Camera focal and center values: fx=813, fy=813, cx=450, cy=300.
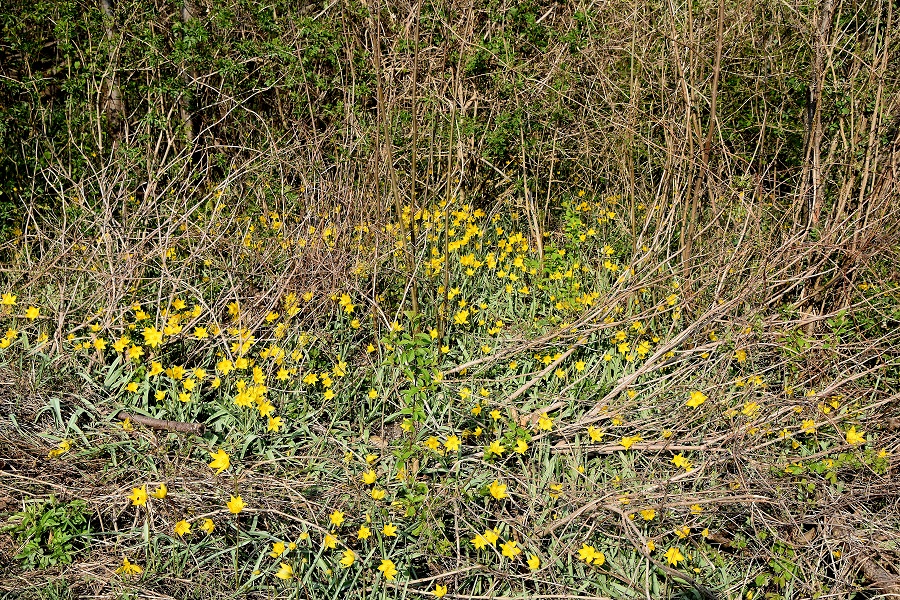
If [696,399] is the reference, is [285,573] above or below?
below

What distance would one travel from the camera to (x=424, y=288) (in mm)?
3840

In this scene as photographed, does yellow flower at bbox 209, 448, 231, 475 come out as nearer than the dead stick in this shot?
Yes

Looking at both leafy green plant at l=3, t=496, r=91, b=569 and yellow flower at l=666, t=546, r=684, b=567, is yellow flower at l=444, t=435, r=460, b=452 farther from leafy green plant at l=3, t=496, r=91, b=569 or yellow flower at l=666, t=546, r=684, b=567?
leafy green plant at l=3, t=496, r=91, b=569

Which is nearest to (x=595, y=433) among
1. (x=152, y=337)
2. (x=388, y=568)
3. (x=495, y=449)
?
(x=495, y=449)

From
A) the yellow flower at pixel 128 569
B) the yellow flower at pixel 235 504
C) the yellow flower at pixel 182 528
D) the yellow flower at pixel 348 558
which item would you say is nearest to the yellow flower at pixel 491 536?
the yellow flower at pixel 348 558

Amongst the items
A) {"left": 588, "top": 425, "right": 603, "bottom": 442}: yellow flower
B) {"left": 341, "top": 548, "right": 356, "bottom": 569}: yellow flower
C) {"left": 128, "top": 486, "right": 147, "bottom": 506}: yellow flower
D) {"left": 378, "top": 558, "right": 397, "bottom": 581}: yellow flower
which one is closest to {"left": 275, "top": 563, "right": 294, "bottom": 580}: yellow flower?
{"left": 341, "top": 548, "right": 356, "bottom": 569}: yellow flower

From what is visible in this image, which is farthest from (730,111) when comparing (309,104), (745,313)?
(309,104)

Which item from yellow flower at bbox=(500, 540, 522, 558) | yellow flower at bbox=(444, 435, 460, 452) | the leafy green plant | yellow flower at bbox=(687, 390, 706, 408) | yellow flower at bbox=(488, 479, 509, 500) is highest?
yellow flower at bbox=(687, 390, 706, 408)

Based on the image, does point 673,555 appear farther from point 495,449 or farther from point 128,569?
point 128,569

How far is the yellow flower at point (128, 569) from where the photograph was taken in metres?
2.39

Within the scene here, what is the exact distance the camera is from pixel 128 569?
2389 millimetres

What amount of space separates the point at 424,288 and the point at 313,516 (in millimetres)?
1503

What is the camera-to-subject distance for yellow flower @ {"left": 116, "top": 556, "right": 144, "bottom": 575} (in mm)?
2387

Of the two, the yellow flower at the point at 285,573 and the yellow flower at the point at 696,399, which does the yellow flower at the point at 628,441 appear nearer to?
the yellow flower at the point at 696,399
